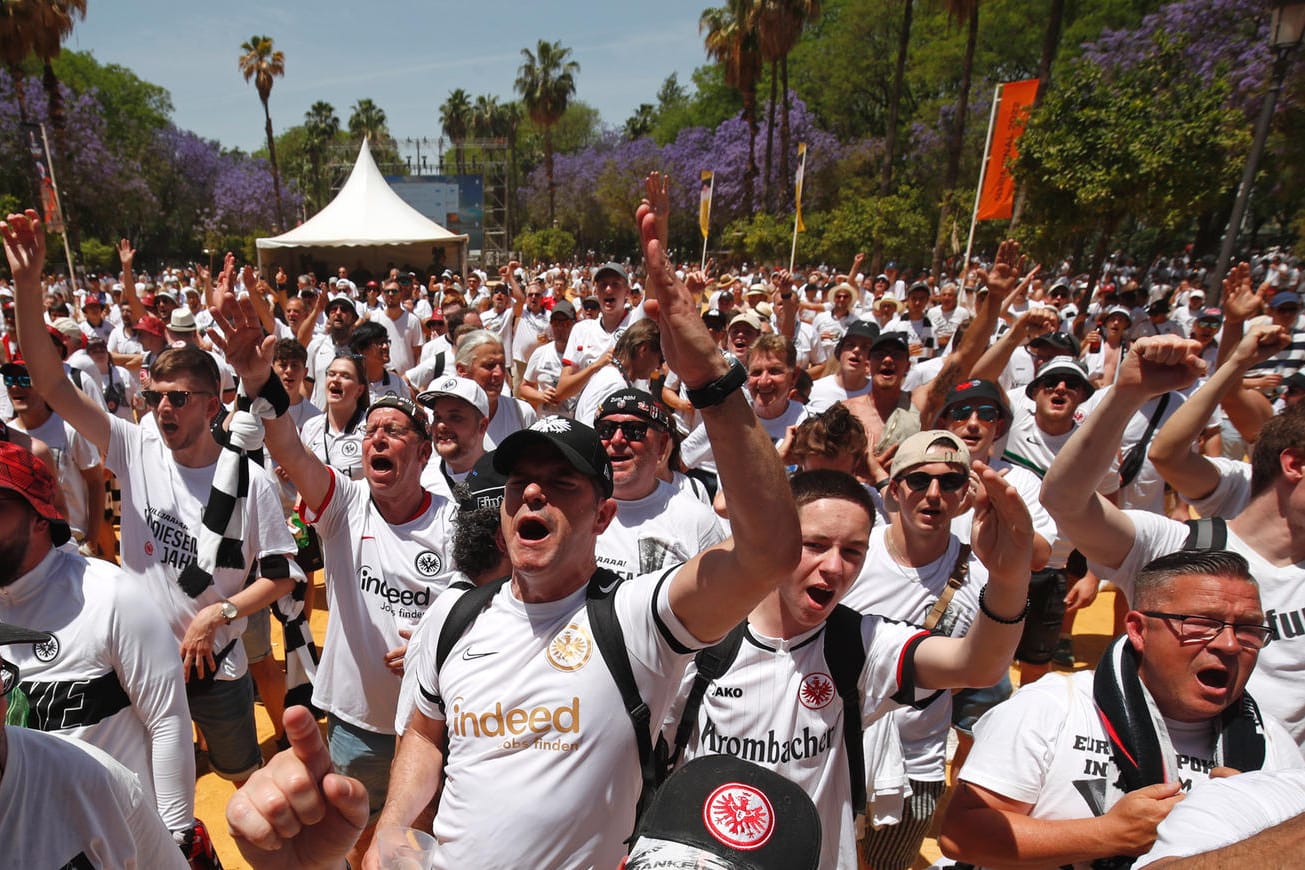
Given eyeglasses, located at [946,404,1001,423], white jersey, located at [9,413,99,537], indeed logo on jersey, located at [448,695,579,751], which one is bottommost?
white jersey, located at [9,413,99,537]

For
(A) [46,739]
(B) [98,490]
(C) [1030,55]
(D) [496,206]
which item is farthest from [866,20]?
(A) [46,739]

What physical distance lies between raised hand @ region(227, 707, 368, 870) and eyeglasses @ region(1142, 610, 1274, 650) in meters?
2.07

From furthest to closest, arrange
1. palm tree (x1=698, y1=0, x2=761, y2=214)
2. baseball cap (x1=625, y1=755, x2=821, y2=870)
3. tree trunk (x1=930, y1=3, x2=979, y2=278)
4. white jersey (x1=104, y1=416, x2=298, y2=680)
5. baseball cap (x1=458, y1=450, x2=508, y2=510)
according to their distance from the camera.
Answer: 1. palm tree (x1=698, y1=0, x2=761, y2=214)
2. tree trunk (x1=930, y1=3, x2=979, y2=278)
3. white jersey (x1=104, y1=416, x2=298, y2=680)
4. baseball cap (x1=458, y1=450, x2=508, y2=510)
5. baseball cap (x1=625, y1=755, x2=821, y2=870)

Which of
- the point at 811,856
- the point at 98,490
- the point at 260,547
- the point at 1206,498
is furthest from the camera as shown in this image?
the point at 98,490

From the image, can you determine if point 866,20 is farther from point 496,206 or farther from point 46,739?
point 46,739

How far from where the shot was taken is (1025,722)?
2197 mm

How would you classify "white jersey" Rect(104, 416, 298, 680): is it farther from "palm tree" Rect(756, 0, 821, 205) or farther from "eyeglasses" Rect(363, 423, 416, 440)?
"palm tree" Rect(756, 0, 821, 205)

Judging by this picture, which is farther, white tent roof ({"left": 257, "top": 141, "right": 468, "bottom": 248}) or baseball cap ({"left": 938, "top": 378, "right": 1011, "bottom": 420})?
white tent roof ({"left": 257, "top": 141, "right": 468, "bottom": 248})

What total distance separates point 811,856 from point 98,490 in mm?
6738

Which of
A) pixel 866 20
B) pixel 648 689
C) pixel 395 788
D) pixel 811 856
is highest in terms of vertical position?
pixel 866 20

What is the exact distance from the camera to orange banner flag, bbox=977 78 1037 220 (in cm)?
1411

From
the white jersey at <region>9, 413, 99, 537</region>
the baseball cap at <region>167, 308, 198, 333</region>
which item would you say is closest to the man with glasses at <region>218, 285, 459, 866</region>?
the white jersey at <region>9, 413, 99, 537</region>

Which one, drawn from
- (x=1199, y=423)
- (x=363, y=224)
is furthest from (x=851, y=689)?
(x=363, y=224)

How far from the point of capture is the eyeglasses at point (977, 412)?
429 cm
